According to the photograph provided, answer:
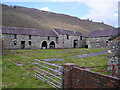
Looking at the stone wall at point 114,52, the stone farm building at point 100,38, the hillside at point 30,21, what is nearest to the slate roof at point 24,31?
the stone farm building at point 100,38

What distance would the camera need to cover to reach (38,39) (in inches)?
1540

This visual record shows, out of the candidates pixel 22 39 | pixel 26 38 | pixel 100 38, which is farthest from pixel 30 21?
pixel 100 38

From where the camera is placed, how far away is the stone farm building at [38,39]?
3456 centimetres

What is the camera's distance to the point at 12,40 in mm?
34688

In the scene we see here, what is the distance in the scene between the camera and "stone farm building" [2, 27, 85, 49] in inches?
1361

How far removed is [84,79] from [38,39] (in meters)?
35.9

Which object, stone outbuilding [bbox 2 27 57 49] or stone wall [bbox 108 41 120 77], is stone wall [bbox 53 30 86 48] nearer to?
stone outbuilding [bbox 2 27 57 49]

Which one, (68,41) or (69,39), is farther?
(69,39)

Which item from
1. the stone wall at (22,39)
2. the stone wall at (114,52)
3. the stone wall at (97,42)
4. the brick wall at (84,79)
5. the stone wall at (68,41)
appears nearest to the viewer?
the brick wall at (84,79)

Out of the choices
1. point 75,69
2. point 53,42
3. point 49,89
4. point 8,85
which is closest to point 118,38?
point 75,69

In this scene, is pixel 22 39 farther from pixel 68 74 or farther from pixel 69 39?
pixel 68 74

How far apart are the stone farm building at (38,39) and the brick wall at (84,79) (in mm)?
30273

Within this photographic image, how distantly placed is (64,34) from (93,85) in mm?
39067

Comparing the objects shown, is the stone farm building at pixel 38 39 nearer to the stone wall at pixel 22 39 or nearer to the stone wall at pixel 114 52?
the stone wall at pixel 22 39
